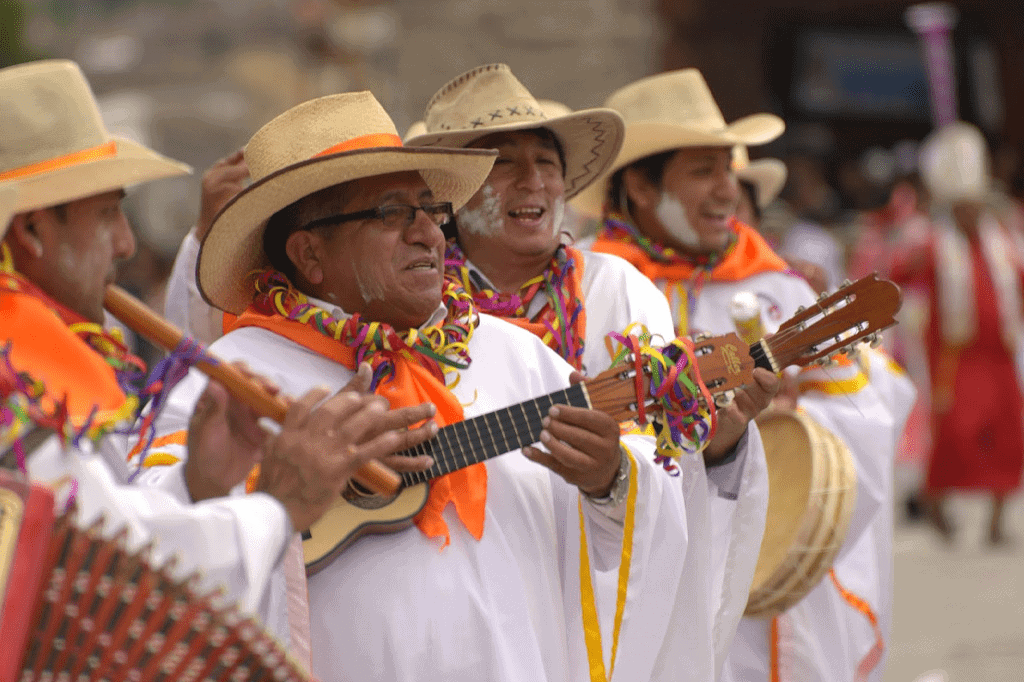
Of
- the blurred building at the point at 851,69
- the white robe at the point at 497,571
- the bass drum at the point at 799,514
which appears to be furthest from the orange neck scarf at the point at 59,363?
the blurred building at the point at 851,69

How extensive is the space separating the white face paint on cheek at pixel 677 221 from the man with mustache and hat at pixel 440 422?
164 cm

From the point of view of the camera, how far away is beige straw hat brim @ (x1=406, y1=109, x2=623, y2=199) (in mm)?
4484

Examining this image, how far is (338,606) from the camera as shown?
3377 millimetres

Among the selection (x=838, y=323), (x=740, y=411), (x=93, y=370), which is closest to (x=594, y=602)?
(x=740, y=411)

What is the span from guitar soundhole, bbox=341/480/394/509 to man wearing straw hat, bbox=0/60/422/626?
11.8 inches

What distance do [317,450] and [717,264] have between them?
2822 millimetres

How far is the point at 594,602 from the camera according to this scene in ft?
12.2

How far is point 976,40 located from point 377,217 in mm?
16438

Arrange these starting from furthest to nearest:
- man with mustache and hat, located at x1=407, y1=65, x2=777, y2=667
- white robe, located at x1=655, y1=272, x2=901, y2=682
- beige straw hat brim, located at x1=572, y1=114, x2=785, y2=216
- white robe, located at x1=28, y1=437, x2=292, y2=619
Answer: beige straw hat brim, located at x1=572, y1=114, x2=785, y2=216, white robe, located at x1=655, y1=272, x2=901, y2=682, man with mustache and hat, located at x1=407, y1=65, x2=777, y2=667, white robe, located at x1=28, y1=437, x2=292, y2=619

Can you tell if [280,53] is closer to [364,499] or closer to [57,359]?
[364,499]

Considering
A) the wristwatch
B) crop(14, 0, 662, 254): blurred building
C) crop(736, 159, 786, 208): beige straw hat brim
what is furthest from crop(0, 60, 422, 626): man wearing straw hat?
crop(14, 0, 662, 254): blurred building

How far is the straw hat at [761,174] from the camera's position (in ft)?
21.5

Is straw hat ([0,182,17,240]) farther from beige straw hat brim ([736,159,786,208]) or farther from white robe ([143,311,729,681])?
beige straw hat brim ([736,159,786,208])

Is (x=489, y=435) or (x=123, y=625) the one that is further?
(x=489, y=435)
